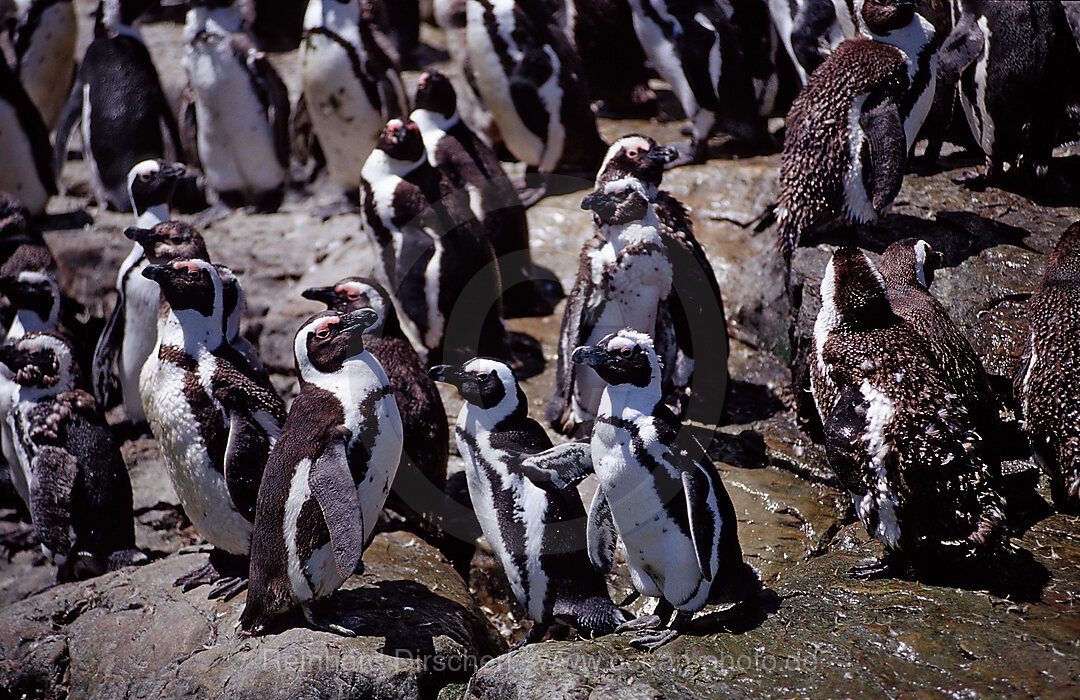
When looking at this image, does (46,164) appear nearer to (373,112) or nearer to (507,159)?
(373,112)

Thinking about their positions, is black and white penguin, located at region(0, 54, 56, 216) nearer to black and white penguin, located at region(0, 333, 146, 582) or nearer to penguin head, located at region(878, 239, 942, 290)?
black and white penguin, located at region(0, 333, 146, 582)

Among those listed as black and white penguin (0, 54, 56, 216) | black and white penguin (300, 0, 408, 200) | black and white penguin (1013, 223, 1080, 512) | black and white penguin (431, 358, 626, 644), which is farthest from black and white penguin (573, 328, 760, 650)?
black and white penguin (0, 54, 56, 216)

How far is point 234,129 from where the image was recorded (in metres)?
8.52

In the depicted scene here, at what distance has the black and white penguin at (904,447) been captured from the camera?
3.65 m

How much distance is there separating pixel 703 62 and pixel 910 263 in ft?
11.1

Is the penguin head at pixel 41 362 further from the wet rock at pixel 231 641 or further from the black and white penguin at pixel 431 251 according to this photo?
the black and white penguin at pixel 431 251

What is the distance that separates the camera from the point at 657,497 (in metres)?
3.60

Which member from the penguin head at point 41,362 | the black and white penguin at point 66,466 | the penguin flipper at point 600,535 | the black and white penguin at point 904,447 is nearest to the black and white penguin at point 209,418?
the black and white penguin at point 66,466

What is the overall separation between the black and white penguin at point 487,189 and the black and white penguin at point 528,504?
2448 millimetres

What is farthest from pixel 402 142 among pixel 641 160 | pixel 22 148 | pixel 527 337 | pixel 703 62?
pixel 22 148

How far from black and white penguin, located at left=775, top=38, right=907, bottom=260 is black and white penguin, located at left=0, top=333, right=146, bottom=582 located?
401cm

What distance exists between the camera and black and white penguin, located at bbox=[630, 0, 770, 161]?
7.53m

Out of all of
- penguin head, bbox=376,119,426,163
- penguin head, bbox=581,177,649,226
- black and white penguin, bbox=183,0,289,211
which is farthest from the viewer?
black and white penguin, bbox=183,0,289,211

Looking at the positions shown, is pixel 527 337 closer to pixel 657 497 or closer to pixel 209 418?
pixel 209 418
